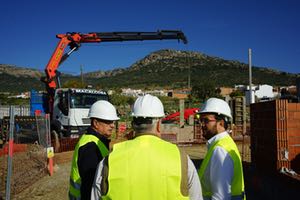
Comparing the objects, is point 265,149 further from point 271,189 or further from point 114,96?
point 114,96

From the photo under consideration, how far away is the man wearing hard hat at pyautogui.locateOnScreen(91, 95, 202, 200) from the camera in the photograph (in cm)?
213

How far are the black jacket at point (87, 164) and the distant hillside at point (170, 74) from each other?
66.6m

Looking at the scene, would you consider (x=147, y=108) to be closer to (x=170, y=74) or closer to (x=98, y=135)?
(x=98, y=135)

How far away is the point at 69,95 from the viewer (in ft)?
48.7

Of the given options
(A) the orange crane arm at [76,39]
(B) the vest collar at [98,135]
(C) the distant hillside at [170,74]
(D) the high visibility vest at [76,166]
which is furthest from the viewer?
(C) the distant hillside at [170,74]

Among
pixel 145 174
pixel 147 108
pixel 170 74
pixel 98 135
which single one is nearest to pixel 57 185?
pixel 98 135

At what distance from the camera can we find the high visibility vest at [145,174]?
2.13 m

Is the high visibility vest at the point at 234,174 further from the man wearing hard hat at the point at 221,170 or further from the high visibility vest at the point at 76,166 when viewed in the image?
the high visibility vest at the point at 76,166

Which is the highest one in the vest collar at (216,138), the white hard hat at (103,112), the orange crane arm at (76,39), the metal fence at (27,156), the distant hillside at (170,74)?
the distant hillside at (170,74)

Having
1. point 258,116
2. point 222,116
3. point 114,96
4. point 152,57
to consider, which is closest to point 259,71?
point 152,57

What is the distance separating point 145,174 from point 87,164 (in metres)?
1.07

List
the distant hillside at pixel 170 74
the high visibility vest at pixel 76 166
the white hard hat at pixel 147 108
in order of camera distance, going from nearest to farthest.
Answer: the white hard hat at pixel 147 108
the high visibility vest at pixel 76 166
the distant hillside at pixel 170 74

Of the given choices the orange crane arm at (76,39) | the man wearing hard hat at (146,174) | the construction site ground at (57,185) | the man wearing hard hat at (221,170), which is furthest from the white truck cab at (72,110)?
the man wearing hard hat at (146,174)

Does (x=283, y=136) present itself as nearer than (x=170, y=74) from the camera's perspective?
Yes
